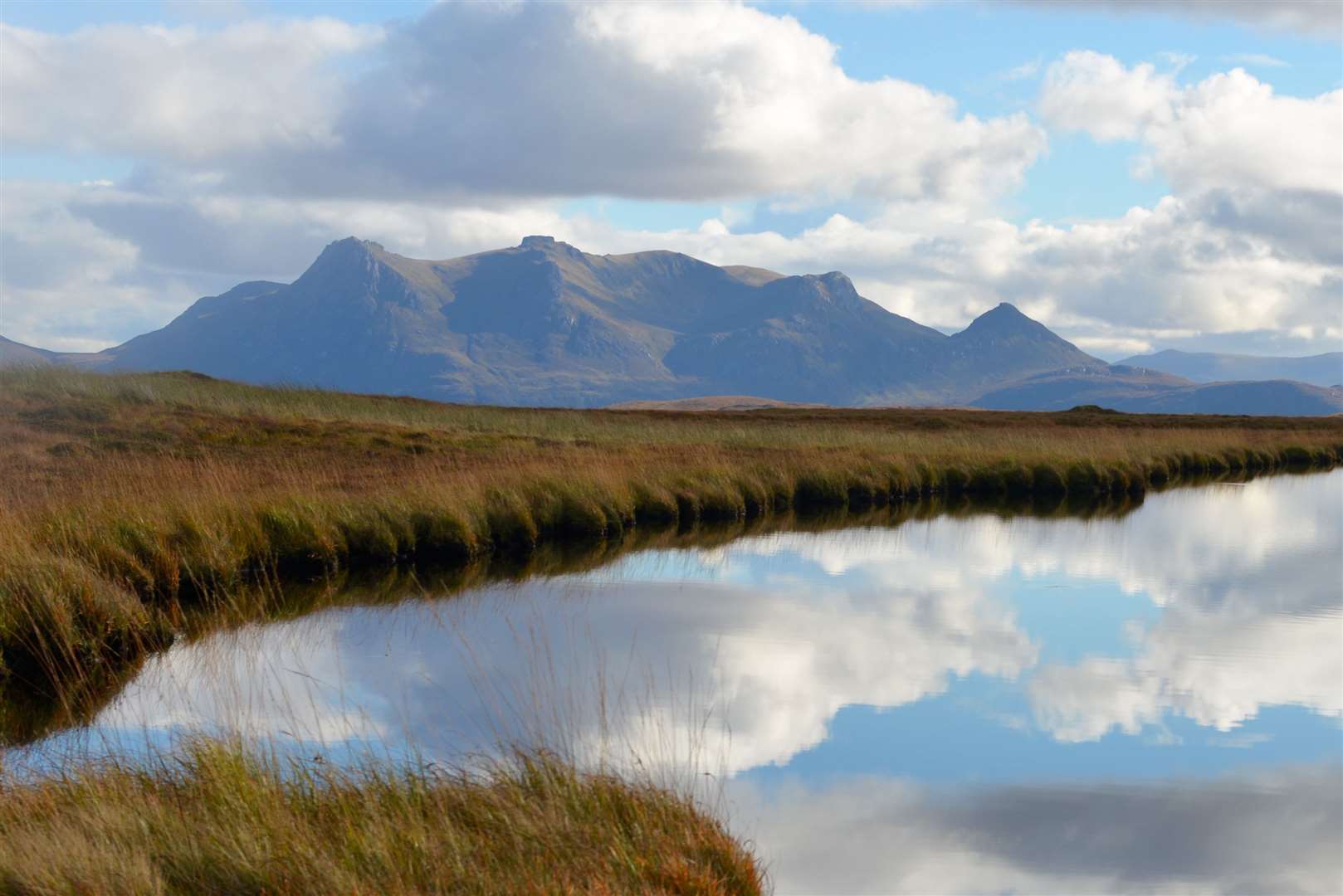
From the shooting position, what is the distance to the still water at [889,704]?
7395 mm

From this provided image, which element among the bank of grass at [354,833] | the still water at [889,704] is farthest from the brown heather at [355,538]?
the still water at [889,704]

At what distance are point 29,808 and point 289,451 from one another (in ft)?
64.4

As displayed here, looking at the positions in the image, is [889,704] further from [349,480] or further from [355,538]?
[349,480]

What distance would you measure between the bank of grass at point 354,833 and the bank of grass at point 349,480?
4.20m

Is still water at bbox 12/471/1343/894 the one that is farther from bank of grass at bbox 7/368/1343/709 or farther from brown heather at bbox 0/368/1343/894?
bank of grass at bbox 7/368/1343/709

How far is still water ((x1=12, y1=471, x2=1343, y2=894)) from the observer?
7.39 meters

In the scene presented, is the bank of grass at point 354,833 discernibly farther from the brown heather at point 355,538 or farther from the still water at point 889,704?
the still water at point 889,704

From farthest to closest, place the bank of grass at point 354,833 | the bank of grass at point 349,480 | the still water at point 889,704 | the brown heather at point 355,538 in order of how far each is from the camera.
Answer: the bank of grass at point 349,480 < the still water at point 889,704 < the brown heather at point 355,538 < the bank of grass at point 354,833

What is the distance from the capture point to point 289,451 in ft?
82.5

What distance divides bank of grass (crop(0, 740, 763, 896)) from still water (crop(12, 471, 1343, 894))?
0.57 metres

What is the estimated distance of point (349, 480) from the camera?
20.6 metres

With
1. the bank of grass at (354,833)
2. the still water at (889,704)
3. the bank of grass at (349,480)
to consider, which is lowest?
the still water at (889,704)

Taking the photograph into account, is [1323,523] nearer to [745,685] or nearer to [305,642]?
[745,685]

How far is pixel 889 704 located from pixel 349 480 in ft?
41.7
